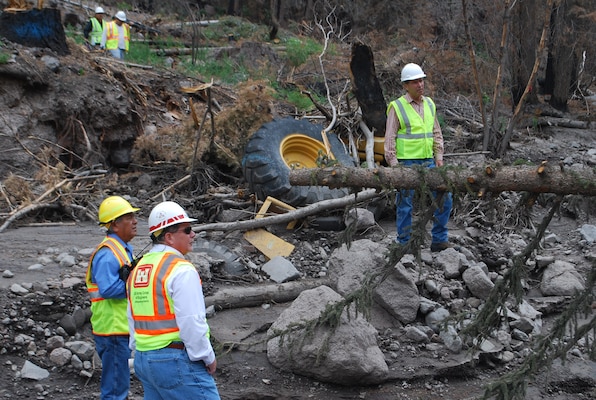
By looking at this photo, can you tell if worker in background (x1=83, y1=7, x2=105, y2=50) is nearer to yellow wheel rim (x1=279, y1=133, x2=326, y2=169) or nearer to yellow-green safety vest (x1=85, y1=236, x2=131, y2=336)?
yellow wheel rim (x1=279, y1=133, x2=326, y2=169)

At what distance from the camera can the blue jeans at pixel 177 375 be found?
12.0ft

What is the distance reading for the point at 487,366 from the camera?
6445mm

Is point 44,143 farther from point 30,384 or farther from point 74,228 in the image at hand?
point 30,384

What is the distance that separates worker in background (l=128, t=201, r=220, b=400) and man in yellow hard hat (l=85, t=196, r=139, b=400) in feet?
2.48

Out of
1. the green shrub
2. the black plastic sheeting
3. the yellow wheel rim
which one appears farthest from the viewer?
the green shrub

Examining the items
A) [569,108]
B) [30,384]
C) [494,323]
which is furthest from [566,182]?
[569,108]

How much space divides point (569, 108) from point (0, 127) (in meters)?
11.4

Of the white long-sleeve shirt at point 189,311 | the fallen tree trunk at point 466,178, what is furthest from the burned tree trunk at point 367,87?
the white long-sleeve shirt at point 189,311

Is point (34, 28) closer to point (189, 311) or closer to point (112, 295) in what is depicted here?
→ point (112, 295)

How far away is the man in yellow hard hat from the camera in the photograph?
178 inches

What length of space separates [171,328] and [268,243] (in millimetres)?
4530

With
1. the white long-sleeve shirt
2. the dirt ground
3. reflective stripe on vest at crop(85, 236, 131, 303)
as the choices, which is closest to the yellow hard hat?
reflective stripe on vest at crop(85, 236, 131, 303)

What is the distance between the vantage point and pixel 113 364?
4691mm

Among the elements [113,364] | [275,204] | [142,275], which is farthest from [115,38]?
[142,275]
